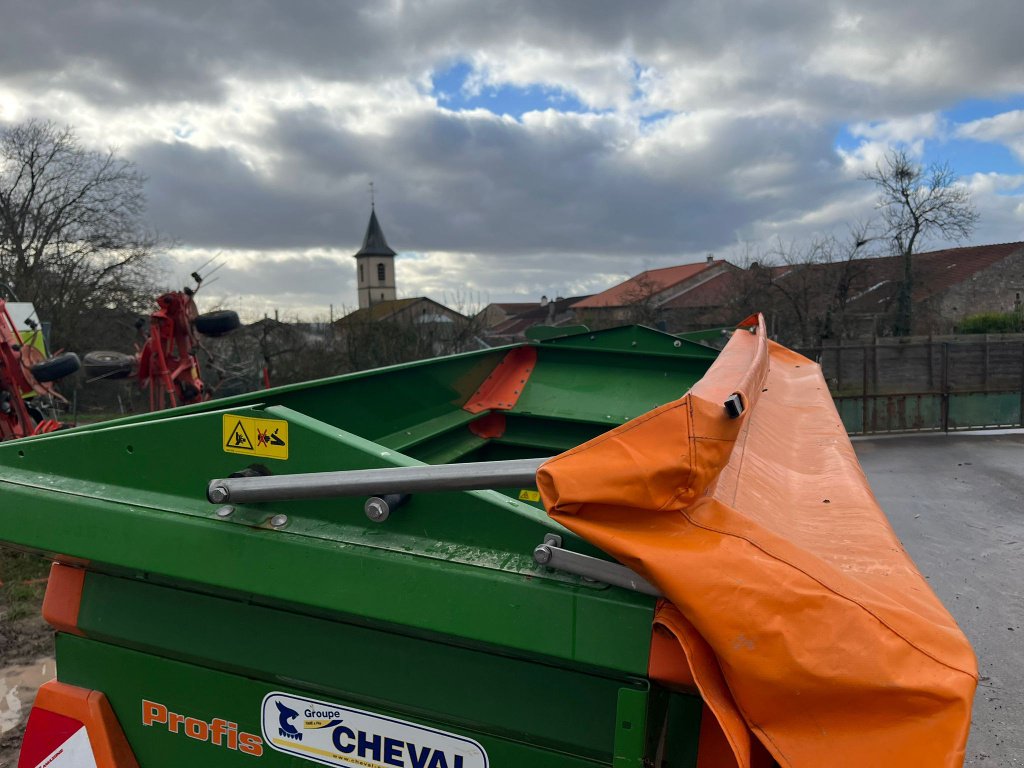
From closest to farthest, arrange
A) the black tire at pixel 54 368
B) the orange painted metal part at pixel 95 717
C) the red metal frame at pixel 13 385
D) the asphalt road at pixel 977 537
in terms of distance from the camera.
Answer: the orange painted metal part at pixel 95 717 < the asphalt road at pixel 977 537 < the red metal frame at pixel 13 385 < the black tire at pixel 54 368

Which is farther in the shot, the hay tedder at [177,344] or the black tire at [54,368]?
the hay tedder at [177,344]

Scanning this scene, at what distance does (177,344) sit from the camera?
6910 millimetres

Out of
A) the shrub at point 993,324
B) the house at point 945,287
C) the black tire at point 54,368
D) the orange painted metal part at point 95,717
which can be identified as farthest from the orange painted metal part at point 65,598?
the shrub at point 993,324

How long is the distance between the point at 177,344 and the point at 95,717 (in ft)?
19.1

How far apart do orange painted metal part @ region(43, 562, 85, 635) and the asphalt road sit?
3.53m

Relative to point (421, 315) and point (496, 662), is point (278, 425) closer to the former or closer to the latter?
point (496, 662)

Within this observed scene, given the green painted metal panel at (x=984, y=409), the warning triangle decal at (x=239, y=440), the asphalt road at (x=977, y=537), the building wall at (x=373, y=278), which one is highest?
the building wall at (x=373, y=278)

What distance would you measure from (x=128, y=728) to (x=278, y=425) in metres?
0.89

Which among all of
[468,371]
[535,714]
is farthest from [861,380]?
[535,714]

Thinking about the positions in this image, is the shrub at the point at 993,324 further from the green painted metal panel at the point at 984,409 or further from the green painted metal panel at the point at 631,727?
the green painted metal panel at the point at 631,727

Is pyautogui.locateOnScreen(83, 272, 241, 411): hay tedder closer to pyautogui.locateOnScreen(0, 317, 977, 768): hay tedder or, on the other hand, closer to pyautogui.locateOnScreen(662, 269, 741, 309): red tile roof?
pyautogui.locateOnScreen(0, 317, 977, 768): hay tedder

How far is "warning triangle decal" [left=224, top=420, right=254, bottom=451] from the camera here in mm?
1527

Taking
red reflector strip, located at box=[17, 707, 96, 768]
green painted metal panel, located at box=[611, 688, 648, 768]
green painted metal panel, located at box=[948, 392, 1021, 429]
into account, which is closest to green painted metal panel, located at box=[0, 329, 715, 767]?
green painted metal panel, located at box=[611, 688, 648, 768]

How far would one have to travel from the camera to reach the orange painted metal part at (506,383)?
4.42 meters
